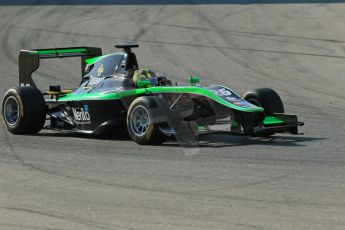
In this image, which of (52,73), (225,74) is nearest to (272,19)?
(225,74)

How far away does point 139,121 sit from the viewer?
12.0 m

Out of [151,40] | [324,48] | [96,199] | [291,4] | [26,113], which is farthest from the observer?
[291,4]

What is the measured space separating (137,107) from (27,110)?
210cm

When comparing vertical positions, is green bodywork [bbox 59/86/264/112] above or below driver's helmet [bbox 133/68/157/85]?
below

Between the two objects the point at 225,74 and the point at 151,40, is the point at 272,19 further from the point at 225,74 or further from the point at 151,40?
the point at 225,74

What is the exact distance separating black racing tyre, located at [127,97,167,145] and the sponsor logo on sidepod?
3.67 ft

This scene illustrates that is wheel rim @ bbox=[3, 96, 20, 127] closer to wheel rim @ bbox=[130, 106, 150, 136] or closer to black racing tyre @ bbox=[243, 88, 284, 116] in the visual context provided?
wheel rim @ bbox=[130, 106, 150, 136]

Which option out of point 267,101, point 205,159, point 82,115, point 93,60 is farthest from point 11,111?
point 205,159

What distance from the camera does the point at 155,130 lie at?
1167 cm

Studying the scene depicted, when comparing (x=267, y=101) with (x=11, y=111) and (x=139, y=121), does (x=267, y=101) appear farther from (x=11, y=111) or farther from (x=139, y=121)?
(x=11, y=111)

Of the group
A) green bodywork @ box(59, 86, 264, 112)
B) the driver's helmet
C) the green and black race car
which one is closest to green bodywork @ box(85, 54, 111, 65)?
the green and black race car

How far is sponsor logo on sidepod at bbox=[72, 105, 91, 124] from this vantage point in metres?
12.9

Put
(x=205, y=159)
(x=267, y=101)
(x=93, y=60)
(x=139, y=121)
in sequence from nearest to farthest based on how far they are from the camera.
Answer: (x=205, y=159) < (x=139, y=121) < (x=267, y=101) < (x=93, y=60)

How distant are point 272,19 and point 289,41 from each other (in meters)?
2.58
